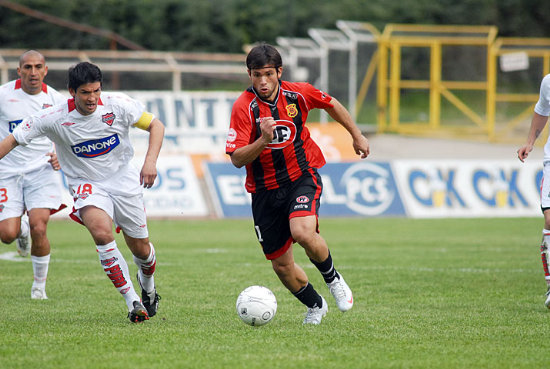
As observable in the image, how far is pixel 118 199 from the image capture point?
22.7ft

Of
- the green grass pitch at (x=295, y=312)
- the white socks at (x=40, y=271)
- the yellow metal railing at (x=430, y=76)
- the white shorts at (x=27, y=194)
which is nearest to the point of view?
the green grass pitch at (x=295, y=312)

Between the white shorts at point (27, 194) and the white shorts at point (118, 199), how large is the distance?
1.76m

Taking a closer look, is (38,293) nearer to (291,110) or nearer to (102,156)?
(102,156)

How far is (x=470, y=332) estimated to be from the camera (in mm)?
6348

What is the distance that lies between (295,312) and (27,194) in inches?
124

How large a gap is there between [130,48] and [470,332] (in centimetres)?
2807

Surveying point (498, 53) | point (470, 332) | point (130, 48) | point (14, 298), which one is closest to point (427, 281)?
point (470, 332)

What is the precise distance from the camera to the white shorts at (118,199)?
22.3ft

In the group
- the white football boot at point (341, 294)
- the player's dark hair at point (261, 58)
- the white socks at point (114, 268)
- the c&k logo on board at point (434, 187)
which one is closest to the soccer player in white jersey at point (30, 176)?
the white socks at point (114, 268)

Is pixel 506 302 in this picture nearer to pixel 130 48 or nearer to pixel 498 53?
pixel 498 53

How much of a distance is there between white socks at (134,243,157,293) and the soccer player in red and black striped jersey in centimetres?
110

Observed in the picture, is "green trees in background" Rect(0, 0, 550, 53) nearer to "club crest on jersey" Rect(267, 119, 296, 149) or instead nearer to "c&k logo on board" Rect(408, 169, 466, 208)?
"c&k logo on board" Rect(408, 169, 466, 208)

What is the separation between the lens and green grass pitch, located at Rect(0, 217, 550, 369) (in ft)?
18.0

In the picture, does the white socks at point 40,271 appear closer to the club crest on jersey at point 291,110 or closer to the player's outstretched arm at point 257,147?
the player's outstretched arm at point 257,147
